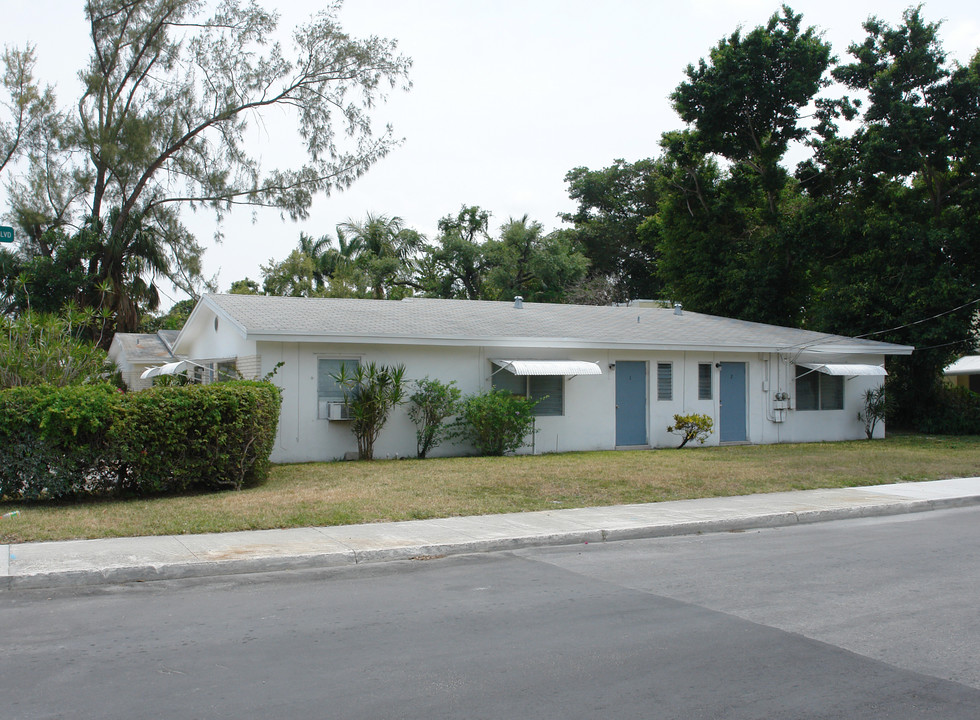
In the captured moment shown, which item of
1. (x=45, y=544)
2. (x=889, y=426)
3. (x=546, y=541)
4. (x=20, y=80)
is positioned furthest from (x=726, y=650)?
(x=20, y=80)

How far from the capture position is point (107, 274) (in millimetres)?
30031

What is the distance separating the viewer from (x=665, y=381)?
786 inches

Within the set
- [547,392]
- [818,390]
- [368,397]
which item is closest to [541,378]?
[547,392]

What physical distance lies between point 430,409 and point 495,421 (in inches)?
53.1

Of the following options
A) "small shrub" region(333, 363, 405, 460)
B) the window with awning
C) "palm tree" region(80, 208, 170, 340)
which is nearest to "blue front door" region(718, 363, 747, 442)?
the window with awning

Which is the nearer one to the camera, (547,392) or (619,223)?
(547,392)

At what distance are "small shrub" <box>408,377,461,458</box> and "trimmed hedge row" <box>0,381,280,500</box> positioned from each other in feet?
15.4

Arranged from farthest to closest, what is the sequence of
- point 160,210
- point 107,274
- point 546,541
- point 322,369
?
1. point 160,210
2. point 107,274
3. point 322,369
4. point 546,541

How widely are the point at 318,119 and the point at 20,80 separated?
415 inches

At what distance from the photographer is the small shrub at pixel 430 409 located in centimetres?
1706

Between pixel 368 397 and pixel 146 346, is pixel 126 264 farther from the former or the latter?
pixel 368 397

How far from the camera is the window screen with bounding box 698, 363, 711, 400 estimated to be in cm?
2041

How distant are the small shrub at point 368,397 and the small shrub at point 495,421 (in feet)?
5.25

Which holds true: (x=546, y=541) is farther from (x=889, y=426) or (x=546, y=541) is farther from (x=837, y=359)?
(x=889, y=426)
